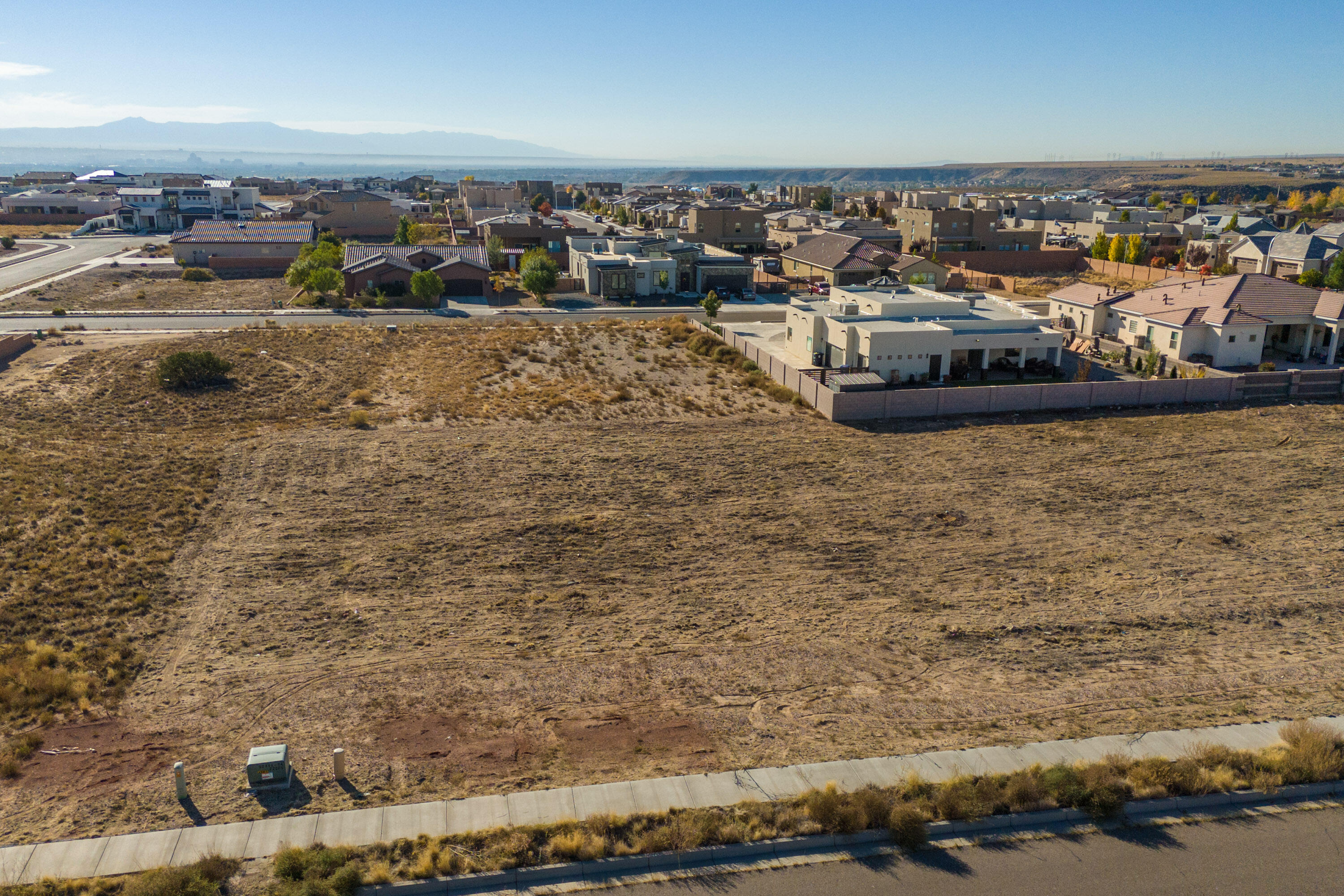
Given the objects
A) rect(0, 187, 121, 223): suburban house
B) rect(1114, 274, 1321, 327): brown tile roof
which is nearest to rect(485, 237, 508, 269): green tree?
rect(1114, 274, 1321, 327): brown tile roof

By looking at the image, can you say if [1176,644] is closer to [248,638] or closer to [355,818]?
[355,818]

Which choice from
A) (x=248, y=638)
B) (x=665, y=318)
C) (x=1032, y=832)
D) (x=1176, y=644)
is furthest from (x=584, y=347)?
(x=1032, y=832)

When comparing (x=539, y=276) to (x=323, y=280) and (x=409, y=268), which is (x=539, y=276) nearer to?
(x=409, y=268)

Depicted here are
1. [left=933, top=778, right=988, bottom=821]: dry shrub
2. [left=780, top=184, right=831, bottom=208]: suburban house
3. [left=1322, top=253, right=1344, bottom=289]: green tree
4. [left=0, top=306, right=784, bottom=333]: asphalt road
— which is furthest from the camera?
[left=780, top=184, right=831, bottom=208]: suburban house

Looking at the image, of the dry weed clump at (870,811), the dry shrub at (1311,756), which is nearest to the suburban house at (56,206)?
the dry weed clump at (870,811)

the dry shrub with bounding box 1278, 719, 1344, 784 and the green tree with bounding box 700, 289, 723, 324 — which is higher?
the green tree with bounding box 700, 289, 723, 324

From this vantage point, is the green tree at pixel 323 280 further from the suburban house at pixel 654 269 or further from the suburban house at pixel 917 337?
the suburban house at pixel 917 337

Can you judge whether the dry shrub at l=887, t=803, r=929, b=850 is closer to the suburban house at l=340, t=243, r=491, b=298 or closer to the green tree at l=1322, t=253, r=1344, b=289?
the suburban house at l=340, t=243, r=491, b=298
